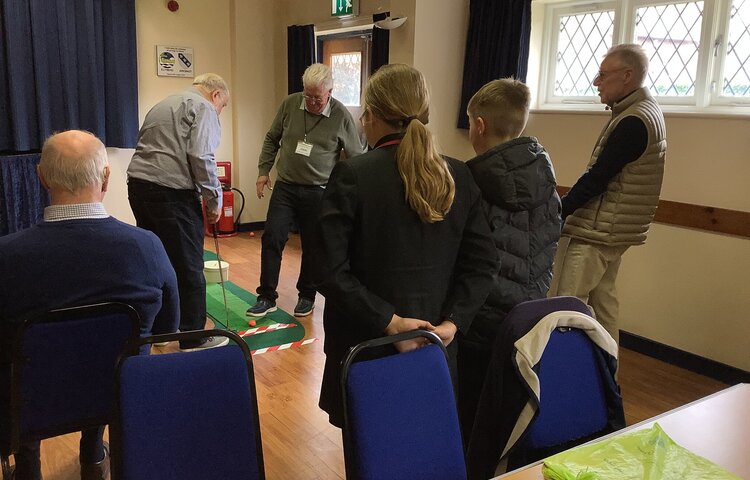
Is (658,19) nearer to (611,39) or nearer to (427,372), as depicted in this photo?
(611,39)

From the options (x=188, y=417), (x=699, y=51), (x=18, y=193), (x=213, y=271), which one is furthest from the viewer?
(x=18, y=193)

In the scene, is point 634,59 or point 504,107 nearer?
point 504,107

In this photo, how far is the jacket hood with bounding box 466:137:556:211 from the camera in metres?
1.79

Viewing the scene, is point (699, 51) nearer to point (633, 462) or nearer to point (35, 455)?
point (633, 462)

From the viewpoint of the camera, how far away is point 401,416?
1308 millimetres

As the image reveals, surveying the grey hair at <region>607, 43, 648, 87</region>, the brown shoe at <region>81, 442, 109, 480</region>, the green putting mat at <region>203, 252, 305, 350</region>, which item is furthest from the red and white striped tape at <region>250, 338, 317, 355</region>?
the grey hair at <region>607, 43, 648, 87</region>

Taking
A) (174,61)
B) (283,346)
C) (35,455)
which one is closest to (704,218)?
(283,346)

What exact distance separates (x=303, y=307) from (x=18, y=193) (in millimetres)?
2635

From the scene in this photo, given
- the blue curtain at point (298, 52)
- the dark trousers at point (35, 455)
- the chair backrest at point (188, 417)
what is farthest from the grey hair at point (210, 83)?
the blue curtain at point (298, 52)

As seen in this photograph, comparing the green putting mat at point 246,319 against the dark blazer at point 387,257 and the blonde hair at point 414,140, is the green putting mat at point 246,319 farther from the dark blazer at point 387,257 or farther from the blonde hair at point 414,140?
the blonde hair at point 414,140

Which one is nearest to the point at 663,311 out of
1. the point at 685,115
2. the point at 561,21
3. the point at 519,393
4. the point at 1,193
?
the point at 685,115

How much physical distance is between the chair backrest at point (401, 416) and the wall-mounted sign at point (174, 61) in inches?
202

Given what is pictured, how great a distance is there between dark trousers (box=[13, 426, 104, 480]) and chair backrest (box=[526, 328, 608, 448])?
1277mm

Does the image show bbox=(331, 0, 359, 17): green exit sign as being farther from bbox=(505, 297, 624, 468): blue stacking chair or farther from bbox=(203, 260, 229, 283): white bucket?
bbox=(505, 297, 624, 468): blue stacking chair
